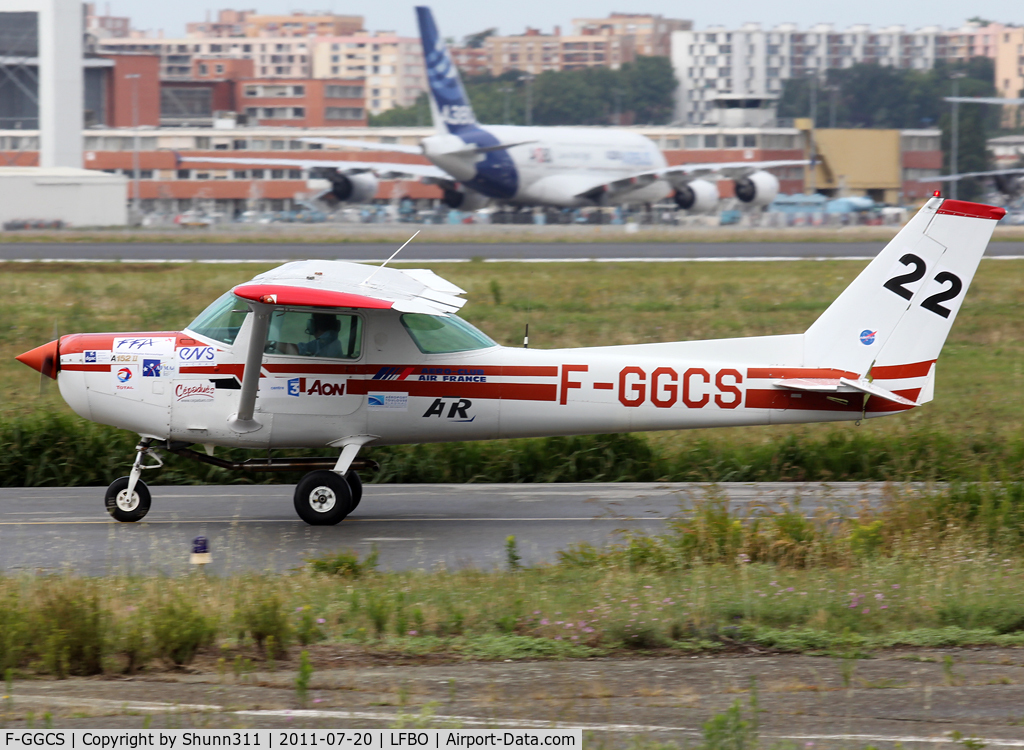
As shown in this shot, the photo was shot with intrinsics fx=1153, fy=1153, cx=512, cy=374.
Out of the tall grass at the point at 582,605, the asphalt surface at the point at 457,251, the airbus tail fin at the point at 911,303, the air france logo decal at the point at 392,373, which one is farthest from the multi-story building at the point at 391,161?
the tall grass at the point at 582,605

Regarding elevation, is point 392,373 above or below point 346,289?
below

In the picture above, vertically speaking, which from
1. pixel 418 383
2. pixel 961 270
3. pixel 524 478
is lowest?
pixel 524 478

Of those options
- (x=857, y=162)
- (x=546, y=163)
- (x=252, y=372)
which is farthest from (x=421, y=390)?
(x=857, y=162)

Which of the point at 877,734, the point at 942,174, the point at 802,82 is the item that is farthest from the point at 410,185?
the point at 877,734

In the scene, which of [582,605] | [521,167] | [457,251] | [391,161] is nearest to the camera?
[582,605]

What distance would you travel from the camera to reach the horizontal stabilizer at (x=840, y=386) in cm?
1089

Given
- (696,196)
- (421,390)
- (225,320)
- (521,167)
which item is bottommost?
(421,390)

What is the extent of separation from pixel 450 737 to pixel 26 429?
10.9 meters

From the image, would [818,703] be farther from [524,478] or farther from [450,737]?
[524,478]

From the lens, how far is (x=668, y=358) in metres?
11.2

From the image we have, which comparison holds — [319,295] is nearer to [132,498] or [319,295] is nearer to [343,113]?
[132,498]

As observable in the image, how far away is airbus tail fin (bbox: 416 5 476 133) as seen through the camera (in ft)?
178

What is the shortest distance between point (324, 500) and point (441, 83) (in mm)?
45799

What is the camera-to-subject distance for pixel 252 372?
10562mm
